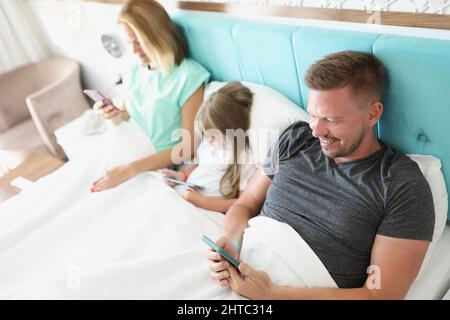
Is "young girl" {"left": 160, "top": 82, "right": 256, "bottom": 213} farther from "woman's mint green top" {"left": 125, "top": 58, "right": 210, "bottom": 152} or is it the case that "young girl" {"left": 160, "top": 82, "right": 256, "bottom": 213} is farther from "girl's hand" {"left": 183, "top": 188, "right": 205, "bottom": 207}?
"woman's mint green top" {"left": 125, "top": 58, "right": 210, "bottom": 152}

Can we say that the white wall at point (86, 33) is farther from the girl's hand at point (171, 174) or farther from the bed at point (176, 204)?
the girl's hand at point (171, 174)

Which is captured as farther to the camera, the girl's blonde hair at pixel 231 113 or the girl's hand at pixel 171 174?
the girl's hand at pixel 171 174

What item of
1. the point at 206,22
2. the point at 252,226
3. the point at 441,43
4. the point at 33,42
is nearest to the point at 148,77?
the point at 206,22

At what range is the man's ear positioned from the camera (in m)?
0.87

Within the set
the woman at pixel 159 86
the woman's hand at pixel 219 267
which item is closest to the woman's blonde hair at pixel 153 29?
the woman at pixel 159 86

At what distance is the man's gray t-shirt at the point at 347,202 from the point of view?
2.72 ft

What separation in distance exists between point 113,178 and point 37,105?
1.00 metres

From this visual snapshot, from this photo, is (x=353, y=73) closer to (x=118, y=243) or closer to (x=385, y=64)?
(x=385, y=64)

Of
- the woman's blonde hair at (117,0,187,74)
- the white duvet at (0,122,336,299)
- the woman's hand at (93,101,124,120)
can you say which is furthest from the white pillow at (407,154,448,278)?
the woman's hand at (93,101,124,120)

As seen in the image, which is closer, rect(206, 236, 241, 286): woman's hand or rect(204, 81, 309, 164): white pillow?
rect(206, 236, 241, 286): woman's hand

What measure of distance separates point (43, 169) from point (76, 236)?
707mm

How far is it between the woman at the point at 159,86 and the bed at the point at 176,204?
6 centimetres

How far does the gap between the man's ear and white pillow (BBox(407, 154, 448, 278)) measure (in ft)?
0.48

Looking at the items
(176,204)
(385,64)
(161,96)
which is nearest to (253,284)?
(176,204)
